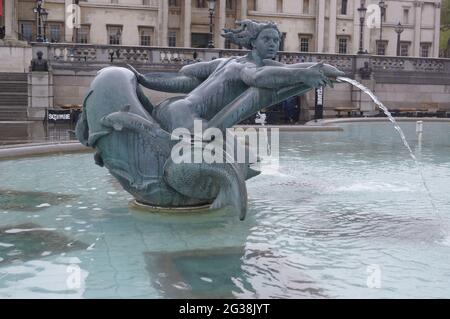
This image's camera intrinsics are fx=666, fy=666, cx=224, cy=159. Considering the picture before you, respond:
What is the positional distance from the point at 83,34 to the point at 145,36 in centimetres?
515

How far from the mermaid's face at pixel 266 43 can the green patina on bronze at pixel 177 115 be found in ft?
0.03

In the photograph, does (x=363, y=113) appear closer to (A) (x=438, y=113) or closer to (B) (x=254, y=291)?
(A) (x=438, y=113)

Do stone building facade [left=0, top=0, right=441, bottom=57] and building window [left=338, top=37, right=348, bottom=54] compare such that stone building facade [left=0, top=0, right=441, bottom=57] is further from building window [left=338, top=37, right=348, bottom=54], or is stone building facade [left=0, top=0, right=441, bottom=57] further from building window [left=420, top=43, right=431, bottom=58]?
building window [left=420, top=43, right=431, bottom=58]

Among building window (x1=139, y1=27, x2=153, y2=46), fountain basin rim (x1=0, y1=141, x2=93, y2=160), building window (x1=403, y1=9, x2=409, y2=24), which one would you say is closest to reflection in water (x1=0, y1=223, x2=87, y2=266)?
fountain basin rim (x1=0, y1=141, x2=93, y2=160)

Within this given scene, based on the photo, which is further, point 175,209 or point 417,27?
point 417,27

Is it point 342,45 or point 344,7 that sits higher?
point 344,7

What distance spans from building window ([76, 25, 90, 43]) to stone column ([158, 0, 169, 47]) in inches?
236

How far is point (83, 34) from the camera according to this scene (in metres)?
55.2

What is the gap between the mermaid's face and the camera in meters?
8.76

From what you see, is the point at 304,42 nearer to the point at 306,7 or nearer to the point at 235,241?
the point at 306,7

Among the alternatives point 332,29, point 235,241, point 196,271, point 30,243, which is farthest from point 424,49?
point 196,271

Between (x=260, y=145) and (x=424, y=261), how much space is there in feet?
43.1

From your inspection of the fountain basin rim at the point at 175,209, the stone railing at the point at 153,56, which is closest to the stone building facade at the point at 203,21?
the stone railing at the point at 153,56

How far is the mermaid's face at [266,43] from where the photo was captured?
28.7ft
